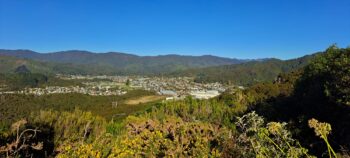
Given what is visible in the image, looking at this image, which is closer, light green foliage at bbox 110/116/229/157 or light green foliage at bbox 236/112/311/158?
light green foliage at bbox 236/112/311/158

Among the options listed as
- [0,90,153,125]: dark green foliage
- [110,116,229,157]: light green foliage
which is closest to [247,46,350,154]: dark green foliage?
[110,116,229,157]: light green foliage

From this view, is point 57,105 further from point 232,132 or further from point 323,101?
point 232,132

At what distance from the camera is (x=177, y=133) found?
23.5ft

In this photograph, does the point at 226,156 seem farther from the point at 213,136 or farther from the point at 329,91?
the point at 329,91

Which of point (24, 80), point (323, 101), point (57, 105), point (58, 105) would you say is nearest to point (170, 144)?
point (323, 101)

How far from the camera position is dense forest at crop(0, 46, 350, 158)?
164 inches

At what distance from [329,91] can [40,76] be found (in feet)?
630

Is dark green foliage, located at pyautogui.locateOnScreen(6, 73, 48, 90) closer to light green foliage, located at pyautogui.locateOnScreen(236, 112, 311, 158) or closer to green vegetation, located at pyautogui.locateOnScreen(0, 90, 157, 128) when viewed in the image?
green vegetation, located at pyautogui.locateOnScreen(0, 90, 157, 128)

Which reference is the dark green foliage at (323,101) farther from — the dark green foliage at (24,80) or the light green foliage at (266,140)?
the dark green foliage at (24,80)

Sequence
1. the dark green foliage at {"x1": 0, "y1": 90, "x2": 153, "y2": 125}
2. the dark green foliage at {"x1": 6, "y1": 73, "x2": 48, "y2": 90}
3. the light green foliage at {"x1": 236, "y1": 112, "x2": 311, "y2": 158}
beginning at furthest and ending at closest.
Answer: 1. the dark green foliage at {"x1": 6, "y1": 73, "x2": 48, "y2": 90}
2. the dark green foliage at {"x1": 0, "y1": 90, "x2": 153, "y2": 125}
3. the light green foliage at {"x1": 236, "y1": 112, "x2": 311, "y2": 158}

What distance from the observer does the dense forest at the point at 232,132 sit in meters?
4.17

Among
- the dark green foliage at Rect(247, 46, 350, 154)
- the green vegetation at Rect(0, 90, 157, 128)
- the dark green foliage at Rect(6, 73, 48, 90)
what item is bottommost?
the green vegetation at Rect(0, 90, 157, 128)

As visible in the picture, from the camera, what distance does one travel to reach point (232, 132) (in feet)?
34.9

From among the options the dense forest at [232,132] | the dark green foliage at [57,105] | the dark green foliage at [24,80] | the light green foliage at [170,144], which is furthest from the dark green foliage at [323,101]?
the dark green foliage at [24,80]
